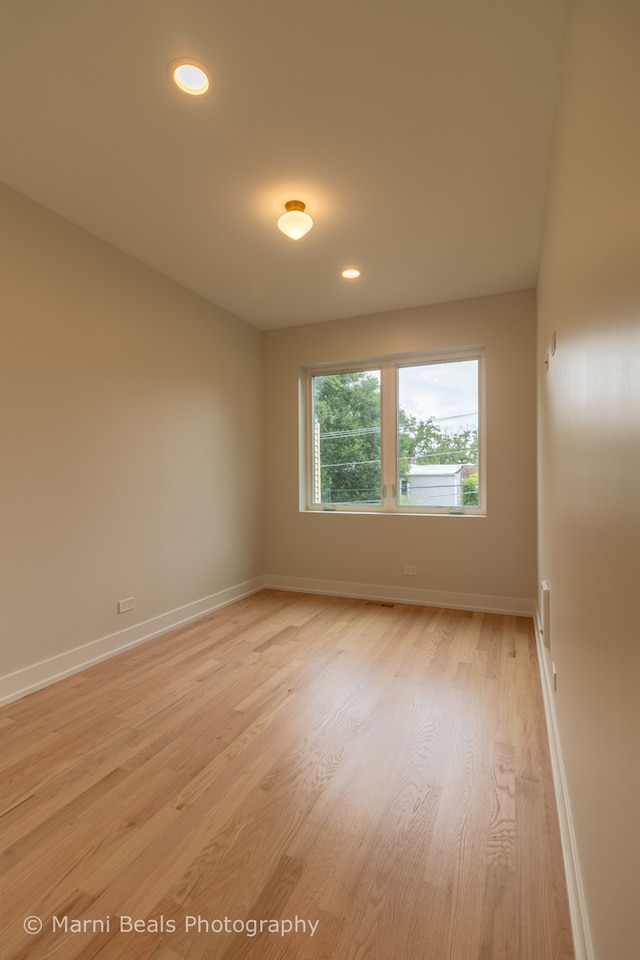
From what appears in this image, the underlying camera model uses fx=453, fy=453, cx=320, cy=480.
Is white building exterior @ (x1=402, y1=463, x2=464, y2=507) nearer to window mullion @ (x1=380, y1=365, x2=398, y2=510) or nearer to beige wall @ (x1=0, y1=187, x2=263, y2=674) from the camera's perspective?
window mullion @ (x1=380, y1=365, x2=398, y2=510)

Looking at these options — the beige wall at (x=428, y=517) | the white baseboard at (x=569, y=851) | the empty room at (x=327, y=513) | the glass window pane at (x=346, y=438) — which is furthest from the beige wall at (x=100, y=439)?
the white baseboard at (x=569, y=851)

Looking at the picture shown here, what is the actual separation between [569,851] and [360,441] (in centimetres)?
359

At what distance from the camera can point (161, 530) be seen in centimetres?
348

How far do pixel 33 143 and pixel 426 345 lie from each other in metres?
3.10

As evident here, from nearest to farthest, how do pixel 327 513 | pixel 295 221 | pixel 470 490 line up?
pixel 295 221 < pixel 470 490 < pixel 327 513

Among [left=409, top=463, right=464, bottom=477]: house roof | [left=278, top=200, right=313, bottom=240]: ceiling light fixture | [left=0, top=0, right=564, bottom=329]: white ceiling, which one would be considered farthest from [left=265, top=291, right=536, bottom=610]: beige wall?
[left=278, top=200, right=313, bottom=240]: ceiling light fixture

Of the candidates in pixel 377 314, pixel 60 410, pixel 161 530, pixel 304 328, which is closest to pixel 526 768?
pixel 161 530

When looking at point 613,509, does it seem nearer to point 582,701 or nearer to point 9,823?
point 582,701

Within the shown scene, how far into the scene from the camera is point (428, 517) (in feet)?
13.7

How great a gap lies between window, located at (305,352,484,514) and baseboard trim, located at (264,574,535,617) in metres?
0.76

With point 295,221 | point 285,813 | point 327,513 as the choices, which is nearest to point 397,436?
point 327,513

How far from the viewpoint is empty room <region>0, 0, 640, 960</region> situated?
116 cm

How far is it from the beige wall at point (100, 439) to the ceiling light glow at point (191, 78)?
1.29 meters

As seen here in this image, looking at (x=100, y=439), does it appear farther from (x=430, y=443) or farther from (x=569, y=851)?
(x=569, y=851)
